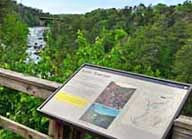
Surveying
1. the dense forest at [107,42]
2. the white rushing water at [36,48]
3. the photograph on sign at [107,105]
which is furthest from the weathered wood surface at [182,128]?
the white rushing water at [36,48]

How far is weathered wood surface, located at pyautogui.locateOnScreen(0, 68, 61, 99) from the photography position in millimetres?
2430

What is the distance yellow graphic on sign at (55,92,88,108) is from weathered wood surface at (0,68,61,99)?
158 mm

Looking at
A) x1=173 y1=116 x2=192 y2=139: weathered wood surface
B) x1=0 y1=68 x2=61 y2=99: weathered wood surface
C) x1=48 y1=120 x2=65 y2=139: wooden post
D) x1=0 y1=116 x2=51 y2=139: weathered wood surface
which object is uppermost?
x1=173 y1=116 x2=192 y2=139: weathered wood surface

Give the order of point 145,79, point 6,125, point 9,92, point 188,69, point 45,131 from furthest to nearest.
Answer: point 188,69 < point 9,92 < point 45,131 < point 6,125 < point 145,79

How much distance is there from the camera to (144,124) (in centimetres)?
181

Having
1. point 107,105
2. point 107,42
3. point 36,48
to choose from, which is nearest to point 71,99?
point 107,105

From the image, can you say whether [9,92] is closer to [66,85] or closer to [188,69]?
[66,85]

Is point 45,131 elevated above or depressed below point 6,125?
below

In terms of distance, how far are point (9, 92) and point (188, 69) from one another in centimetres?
2408

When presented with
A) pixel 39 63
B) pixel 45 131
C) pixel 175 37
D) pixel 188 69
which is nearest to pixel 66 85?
pixel 45 131

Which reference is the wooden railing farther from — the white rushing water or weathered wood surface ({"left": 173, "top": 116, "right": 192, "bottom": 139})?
the white rushing water

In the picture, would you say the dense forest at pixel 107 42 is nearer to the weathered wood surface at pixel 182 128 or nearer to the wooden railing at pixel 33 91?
the wooden railing at pixel 33 91

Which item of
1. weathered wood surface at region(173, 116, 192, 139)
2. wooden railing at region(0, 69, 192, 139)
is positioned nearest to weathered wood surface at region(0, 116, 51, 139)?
wooden railing at region(0, 69, 192, 139)

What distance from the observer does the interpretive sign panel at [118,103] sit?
181 centimetres
